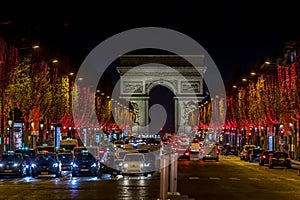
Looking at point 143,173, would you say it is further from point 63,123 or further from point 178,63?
point 178,63

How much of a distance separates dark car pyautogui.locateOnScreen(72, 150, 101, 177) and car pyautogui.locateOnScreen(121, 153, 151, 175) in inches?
68.1

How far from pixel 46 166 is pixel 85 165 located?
10.4 ft

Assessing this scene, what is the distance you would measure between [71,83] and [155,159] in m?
55.9

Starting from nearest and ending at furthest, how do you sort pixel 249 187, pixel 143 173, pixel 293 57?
1. pixel 249 187
2. pixel 143 173
3. pixel 293 57

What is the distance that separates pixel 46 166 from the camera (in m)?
48.3

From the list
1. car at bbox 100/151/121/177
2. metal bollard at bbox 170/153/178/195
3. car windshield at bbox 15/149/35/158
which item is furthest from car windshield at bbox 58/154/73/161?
metal bollard at bbox 170/153/178/195

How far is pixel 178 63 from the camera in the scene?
169 metres

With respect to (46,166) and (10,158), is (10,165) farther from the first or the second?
(46,166)

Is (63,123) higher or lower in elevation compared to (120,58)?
lower

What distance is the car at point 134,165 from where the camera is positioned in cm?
4538

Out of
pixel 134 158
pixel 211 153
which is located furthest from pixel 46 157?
pixel 211 153

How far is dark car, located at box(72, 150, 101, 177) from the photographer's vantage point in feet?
152

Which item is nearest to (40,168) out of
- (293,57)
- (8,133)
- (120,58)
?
(8,133)

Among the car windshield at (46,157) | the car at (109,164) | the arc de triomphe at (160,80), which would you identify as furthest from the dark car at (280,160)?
the arc de triomphe at (160,80)
